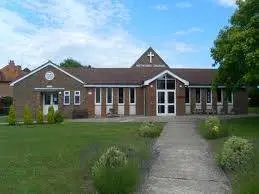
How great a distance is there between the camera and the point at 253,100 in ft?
234

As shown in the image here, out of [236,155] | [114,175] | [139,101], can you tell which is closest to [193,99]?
[139,101]

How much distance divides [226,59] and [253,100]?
41966 mm

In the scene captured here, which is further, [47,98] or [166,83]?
[47,98]

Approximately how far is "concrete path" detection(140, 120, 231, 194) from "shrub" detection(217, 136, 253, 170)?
34 centimetres

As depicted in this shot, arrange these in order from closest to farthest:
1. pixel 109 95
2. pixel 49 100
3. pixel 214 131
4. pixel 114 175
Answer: pixel 114 175 → pixel 214 131 → pixel 109 95 → pixel 49 100

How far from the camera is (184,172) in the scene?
14.9 metres

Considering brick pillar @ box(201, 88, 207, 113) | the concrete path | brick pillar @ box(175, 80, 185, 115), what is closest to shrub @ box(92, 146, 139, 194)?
Answer: the concrete path

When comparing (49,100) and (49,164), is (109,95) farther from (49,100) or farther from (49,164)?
(49,164)

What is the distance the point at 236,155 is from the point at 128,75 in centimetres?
3733

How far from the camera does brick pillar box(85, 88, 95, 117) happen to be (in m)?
48.2

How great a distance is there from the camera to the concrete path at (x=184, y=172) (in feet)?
42.4

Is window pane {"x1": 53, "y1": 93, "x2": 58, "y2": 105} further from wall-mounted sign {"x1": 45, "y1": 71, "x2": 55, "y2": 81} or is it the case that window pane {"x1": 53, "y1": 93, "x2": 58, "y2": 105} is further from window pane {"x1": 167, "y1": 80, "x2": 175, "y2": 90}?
window pane {"x1": 167, "y1": 80, "x2": 175, "y2": 90}

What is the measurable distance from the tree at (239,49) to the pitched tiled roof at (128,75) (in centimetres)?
1395

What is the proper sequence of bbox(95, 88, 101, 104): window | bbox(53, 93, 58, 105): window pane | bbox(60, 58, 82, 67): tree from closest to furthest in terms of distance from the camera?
1. bbox(95, 88, 101, 104): window
2. bbox(53, 93, 58, 105): window pane
3. bbox(60, 58, 82, 67): tree
